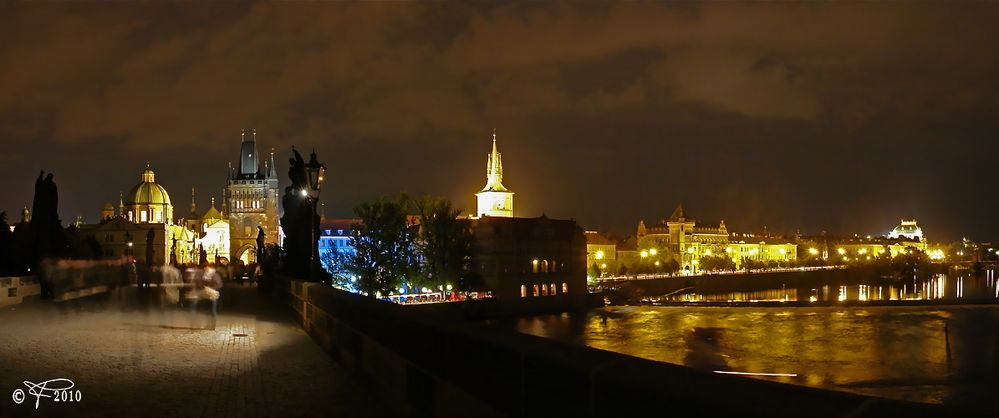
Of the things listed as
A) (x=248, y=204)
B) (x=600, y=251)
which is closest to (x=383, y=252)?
(x=600, y=251)

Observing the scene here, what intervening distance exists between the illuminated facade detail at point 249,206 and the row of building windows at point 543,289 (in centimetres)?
9059

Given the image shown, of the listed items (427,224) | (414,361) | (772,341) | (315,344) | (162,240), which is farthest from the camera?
(162,240)

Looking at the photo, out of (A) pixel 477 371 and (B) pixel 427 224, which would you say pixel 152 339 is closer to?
(A) pixel 477 371

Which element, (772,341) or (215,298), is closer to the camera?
(215,298)

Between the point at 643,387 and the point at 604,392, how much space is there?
40cm

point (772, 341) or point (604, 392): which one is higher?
point (604, 392)

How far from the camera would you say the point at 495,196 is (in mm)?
174500

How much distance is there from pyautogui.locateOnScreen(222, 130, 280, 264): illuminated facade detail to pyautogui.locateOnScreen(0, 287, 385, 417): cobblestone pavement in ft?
545

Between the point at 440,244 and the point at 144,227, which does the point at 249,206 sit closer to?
the point at 144,227

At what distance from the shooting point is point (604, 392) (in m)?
4.46

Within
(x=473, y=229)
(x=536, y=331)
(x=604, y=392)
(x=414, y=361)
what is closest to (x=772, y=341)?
(x=536, y=331)

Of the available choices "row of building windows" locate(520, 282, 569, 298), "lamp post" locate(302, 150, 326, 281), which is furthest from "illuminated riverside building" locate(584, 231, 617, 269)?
"lamp post" locate(302, 150, 326, 281)
